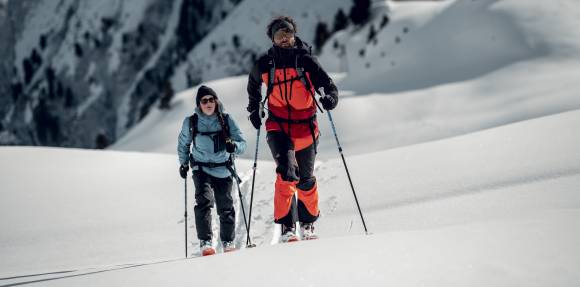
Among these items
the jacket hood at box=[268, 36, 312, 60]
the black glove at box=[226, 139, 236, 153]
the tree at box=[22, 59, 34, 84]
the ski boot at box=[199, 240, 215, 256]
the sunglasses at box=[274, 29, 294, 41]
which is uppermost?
the tree at box=[22, 59, 34, 84]

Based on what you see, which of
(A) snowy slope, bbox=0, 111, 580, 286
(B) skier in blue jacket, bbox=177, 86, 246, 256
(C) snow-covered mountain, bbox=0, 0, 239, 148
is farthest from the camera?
(C) snow-covered mountain, bbox=0, 0, 239, 148

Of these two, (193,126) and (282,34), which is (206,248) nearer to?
(193,126)

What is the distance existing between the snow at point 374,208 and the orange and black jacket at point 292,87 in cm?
175

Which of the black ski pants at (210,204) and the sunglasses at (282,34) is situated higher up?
the sunglasses at (282,34)

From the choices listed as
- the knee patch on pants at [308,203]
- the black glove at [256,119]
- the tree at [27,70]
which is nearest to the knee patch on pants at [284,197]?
the knee patch on pants at [308,203]

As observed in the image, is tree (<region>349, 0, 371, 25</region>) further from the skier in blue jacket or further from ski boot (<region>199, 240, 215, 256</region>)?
ski boot (<region>199, 240, 215, 256</region>)

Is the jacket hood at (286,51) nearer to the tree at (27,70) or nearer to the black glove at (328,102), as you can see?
the black glove at (328,102)

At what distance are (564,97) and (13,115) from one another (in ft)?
510

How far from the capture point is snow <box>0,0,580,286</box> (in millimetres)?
3672

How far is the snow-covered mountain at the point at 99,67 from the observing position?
128125mm

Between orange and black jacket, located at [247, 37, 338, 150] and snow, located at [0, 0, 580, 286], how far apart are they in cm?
175

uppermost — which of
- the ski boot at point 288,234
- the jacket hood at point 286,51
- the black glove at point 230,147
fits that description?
the jacket hood at point 286,51

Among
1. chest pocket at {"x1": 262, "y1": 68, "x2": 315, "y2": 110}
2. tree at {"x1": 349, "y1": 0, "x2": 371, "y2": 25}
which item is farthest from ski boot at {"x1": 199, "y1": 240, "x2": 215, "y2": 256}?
tree at {"x1": 349, "y1": 0, "x2": 371, "y2": 25}

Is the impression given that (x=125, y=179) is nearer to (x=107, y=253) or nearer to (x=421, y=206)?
(x=107, y=253)
